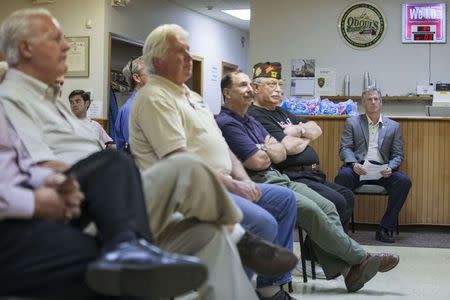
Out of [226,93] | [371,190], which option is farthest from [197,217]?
[371,190]

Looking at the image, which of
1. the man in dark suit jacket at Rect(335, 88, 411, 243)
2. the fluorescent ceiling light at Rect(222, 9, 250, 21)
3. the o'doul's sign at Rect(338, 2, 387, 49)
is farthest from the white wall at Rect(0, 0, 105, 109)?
the fluorescent ceiling light at Rect(222, 9, 250, 21)

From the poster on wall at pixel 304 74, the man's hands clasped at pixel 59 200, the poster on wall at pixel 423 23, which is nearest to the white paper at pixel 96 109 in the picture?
the poster on wall at pixel 304 74

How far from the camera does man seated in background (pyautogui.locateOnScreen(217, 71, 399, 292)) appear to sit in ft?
11.3

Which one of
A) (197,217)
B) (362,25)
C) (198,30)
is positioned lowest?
(197,217)

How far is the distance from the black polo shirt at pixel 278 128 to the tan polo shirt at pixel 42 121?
72.8 inches

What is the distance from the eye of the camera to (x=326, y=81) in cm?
888

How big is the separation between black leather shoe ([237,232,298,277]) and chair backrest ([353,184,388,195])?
343 centimetres

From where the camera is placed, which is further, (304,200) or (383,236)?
(383,236)

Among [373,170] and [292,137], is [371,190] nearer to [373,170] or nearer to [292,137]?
[373,170]

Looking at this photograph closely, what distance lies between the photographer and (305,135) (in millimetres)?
4137

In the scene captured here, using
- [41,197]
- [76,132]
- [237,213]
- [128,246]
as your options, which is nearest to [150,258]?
[128,246]

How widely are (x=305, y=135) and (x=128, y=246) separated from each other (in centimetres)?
266

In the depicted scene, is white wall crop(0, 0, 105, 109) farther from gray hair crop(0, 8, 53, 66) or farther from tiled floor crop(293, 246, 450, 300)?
gray hair crop(0, 8, 53, 66)

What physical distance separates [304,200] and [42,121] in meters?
1.69
